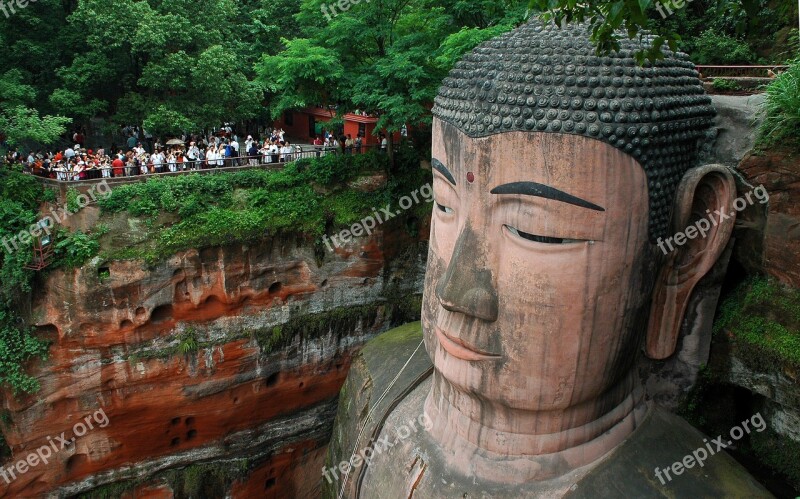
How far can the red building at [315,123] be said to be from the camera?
1833 centimetres

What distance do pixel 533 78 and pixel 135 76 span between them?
1340 cm

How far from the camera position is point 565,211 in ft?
16.3

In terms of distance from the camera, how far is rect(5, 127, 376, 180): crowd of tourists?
1323 centimetres

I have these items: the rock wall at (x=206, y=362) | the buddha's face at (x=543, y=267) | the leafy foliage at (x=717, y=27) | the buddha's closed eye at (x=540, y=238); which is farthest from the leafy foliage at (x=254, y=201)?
the buddha's closed eye at (x=540, y=238)

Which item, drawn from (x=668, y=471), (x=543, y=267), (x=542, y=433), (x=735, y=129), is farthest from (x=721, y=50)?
(x=542, y=433)

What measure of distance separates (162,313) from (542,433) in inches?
350

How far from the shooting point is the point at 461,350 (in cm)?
551

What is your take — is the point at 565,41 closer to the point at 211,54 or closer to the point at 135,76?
the point at 211,54

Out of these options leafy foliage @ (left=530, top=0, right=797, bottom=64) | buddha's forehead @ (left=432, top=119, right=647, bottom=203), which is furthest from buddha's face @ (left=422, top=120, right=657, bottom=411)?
leafy foliage @ (left=530, top=0, right=797, bottom=64)

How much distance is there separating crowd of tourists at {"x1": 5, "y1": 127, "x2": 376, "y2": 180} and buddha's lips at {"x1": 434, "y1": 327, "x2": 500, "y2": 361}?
938 cm

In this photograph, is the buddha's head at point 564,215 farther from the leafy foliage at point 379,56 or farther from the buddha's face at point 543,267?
the leafy foliage at point 379,56

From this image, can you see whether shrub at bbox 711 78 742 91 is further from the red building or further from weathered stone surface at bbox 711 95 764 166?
the red building

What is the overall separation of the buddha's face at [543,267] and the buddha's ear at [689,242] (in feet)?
0.81

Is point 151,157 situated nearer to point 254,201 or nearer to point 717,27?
point 254,201
